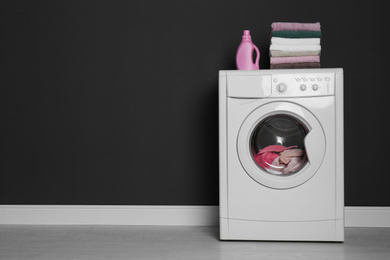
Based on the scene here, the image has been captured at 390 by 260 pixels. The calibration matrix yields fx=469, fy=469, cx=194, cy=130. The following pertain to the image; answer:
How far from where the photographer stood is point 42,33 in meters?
2.91

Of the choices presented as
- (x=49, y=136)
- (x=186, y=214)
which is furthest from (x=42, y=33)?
(x=186, y=214)

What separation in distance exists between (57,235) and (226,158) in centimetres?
106

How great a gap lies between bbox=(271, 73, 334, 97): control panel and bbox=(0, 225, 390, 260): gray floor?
749 millimetres

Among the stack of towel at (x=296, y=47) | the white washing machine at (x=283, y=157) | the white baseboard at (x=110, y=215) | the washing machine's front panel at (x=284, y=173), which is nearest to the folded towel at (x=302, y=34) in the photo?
the stack of towel at (x=296, y=47)

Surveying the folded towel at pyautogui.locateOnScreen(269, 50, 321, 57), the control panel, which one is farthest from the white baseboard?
the folded towel at pyautogui.locateOnScreen(269, 50, 321, 57)

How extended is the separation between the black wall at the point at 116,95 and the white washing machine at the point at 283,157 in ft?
1.63

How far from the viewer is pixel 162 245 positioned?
2379 millimetres

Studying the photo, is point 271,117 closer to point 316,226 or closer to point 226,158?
point 226,158

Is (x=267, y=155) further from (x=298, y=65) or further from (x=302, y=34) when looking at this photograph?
(x=302, y=34)

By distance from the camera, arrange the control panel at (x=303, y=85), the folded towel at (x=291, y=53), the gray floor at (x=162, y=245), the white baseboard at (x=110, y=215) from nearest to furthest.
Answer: the gray floor at (x=162, y=245)
the control panel at (x=303, y=85)
the folded towel at (x=291, y=53)
the white baseboard at (x=110, y=215)

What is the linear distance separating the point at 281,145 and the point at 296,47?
0.53 metres

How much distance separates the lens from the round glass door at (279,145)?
2.38m

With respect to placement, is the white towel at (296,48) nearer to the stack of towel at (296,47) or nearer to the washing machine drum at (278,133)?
the stack of towel at (296,47)

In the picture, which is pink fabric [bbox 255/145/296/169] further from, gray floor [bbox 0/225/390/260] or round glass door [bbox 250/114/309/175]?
gray floor [bbox 0/225/390/260]
